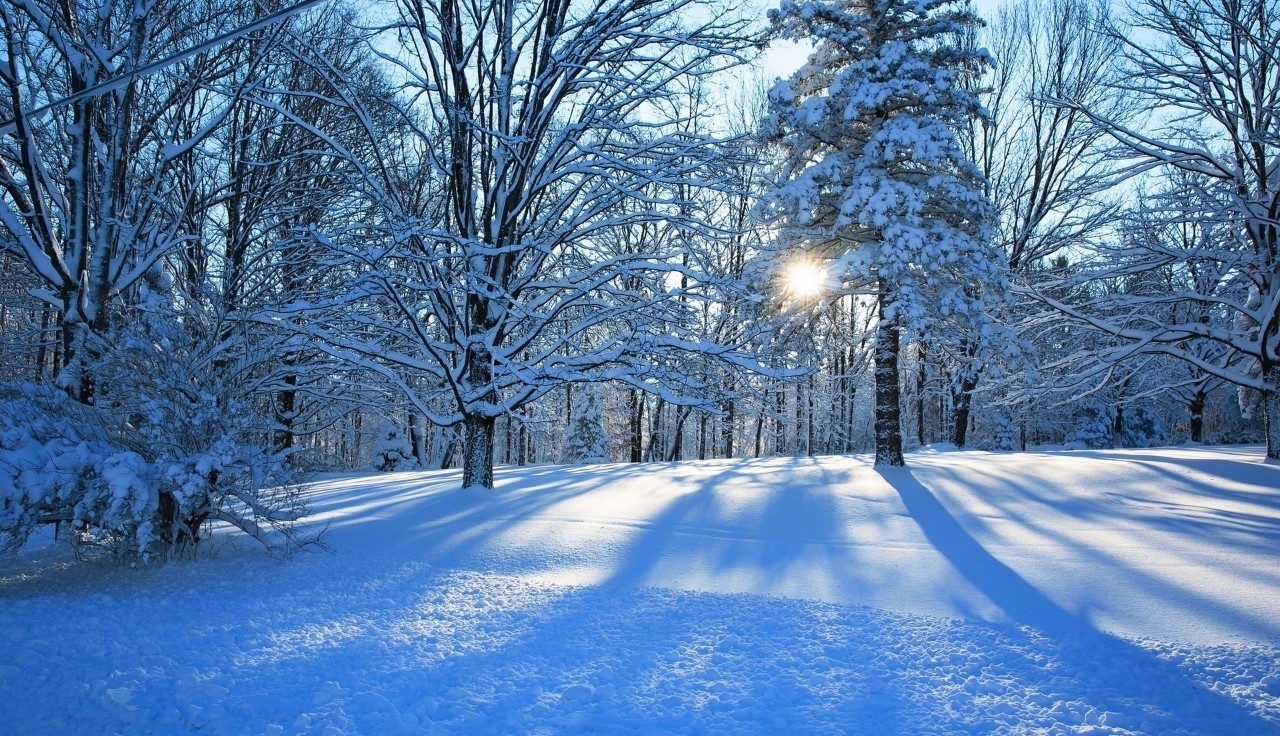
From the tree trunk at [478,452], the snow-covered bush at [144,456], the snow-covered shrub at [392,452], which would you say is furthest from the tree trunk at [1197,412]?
the snow-covered bush at [144,456]

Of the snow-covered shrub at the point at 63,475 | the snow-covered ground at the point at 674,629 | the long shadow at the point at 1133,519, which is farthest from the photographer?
the snow-covered shrub at the point at 63,475

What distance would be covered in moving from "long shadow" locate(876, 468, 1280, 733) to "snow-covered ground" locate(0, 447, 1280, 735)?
15 millimetres

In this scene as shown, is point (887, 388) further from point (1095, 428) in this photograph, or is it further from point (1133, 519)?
point (1095, 428)

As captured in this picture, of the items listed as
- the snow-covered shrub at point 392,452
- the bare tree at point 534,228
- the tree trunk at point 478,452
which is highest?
the bare tree at point 534,228

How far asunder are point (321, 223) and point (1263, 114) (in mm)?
17688

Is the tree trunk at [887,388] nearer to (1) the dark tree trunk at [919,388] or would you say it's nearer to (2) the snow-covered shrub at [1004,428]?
(1) the dark tree trunk at [919,388]

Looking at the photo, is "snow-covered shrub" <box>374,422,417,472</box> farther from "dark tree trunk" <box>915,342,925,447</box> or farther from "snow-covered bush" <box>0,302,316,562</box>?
"snow-covered bush" <box>0,302,316,562</box>

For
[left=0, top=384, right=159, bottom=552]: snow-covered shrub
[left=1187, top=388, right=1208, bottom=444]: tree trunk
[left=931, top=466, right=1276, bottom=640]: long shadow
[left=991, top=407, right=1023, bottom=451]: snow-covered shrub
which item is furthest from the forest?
[left=1187, top=388, right=1208, bottom=444]: tree trunk

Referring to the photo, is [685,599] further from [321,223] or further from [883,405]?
[321,223]

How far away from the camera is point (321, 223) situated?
1410 cm

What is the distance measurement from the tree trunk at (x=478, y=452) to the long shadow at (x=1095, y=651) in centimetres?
545

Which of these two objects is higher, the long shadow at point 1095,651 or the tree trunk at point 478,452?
the tree trunk at point 478,452

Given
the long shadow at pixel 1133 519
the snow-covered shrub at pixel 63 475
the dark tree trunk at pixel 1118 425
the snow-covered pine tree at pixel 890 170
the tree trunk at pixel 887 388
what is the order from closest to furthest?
the long shadow at pixel 1133 519 → the snow-covered shrub at pixel 63 475 → the snow-covered pine tree at pixel 890 170 → the tree trunk at pixel 887 388 → the dark tree trunk at pixel 1118 425

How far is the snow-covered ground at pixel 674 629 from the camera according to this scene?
2752 mm
